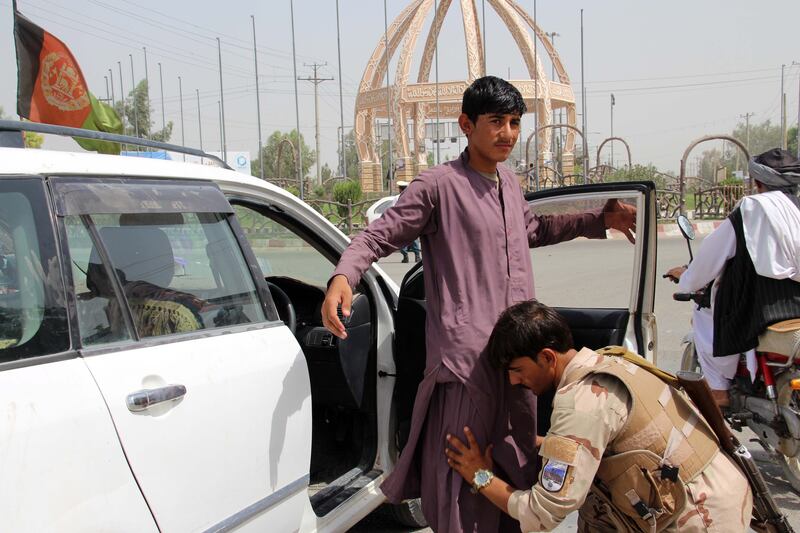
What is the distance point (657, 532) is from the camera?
211cm

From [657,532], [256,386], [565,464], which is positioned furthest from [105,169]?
[657,532]

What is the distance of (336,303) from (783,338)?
2202 millimetres

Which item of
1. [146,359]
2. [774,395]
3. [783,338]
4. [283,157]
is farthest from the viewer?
[283,157]

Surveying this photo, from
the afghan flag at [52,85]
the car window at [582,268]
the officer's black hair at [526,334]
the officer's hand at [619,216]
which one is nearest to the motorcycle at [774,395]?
the car window at [582,268]

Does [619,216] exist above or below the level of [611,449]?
above

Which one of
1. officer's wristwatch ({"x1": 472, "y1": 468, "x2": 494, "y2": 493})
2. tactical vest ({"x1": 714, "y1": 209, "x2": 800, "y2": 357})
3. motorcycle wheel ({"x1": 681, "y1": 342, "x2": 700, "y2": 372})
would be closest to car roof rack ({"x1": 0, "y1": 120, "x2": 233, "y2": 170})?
officer's wristwatch ({"x1": 472, "y1": 468, "x2": 494, "y2": 493})

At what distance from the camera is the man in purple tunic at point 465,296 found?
231 cm

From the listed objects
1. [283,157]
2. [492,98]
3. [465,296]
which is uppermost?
[283,157]

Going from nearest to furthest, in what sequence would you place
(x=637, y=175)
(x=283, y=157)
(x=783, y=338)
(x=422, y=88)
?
(x=783, y=338) → (x=637, y=175) → (x=422, y=88) → (x=283, y=157)

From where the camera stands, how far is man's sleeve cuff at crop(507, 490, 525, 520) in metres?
2.07

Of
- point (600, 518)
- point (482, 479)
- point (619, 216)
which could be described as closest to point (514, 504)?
point (482, 479)

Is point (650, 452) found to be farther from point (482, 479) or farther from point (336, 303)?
point (336, 303)

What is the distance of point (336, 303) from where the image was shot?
2143mm

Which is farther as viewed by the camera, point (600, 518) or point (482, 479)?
point (600, 518)
